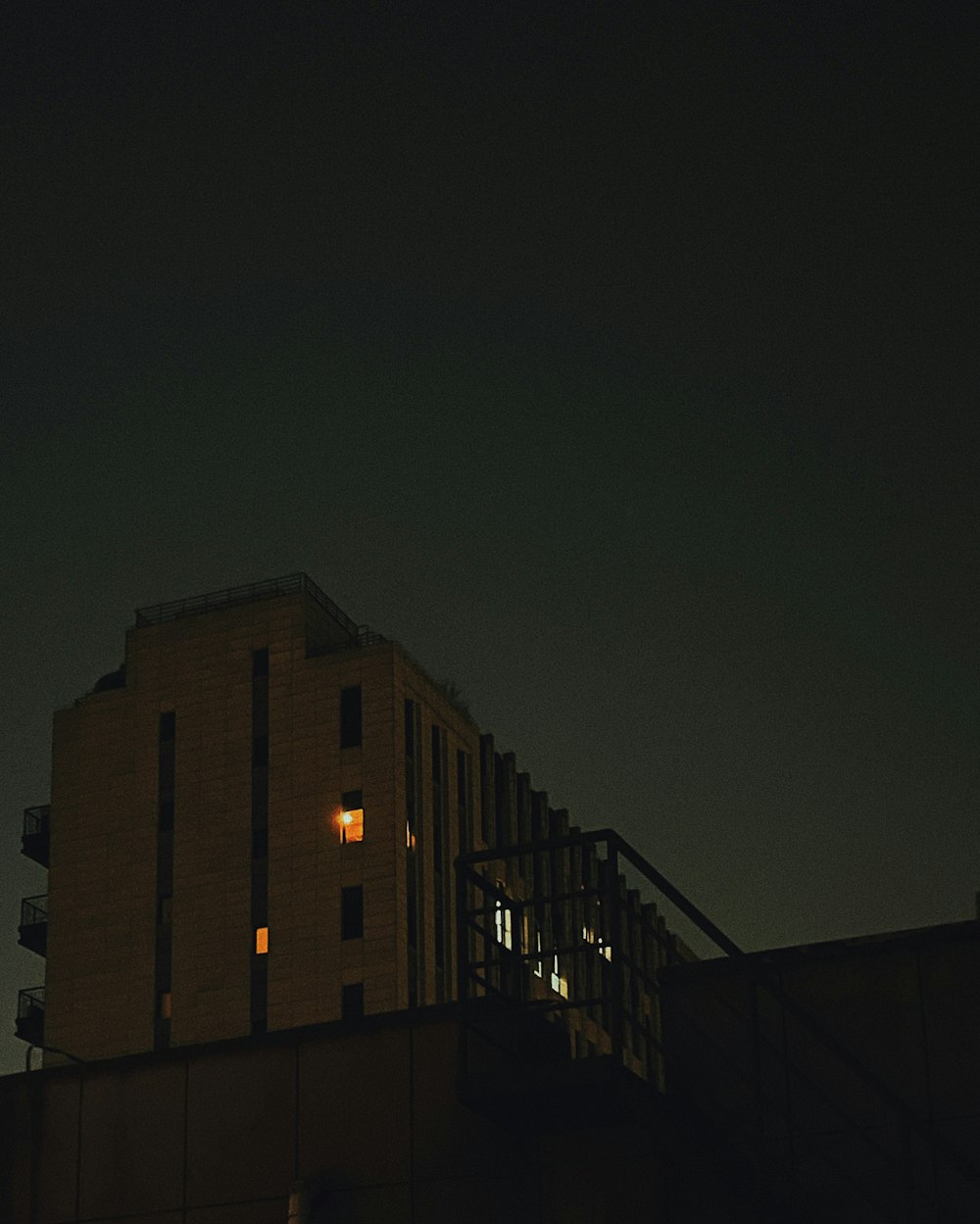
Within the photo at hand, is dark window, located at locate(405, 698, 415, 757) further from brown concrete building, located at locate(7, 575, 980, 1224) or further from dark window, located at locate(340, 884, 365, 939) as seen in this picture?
brown concrete building, located at locate(7, 575, 980, 1224)

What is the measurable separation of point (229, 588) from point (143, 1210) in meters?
75.3

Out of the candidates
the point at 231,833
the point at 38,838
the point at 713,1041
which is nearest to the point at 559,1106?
the point at 713,1041

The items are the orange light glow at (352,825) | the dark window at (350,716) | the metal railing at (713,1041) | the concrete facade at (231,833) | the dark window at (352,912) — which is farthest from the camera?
the dark window at (350,716)

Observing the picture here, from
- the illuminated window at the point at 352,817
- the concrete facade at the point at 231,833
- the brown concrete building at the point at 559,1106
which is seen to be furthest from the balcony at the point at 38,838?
the brown concrete building at the point at 559,1106

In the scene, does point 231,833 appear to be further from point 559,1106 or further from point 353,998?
point 559,1106

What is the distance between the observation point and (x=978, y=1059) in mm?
17531

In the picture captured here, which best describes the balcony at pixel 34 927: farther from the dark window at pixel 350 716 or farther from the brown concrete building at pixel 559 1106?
the brown concrete building at pixel 559 1106

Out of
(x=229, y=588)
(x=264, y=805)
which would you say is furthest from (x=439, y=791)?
(x=229, y=588)

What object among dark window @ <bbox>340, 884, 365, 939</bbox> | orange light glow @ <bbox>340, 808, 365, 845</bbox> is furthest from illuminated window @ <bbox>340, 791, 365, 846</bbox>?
dark window @ <bbox>340, 884, 365, 939</bbox>

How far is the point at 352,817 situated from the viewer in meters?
86.3

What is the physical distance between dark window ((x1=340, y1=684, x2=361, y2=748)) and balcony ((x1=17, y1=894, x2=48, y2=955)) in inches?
633

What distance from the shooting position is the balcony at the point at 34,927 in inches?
3597

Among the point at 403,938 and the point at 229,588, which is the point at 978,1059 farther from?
the point at 229,588

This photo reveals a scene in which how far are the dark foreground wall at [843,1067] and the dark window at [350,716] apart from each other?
69186 mm
